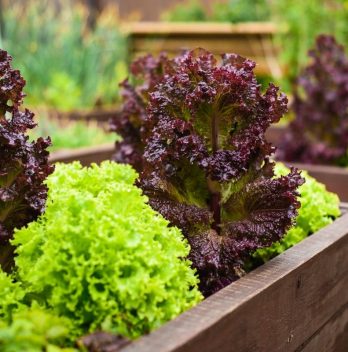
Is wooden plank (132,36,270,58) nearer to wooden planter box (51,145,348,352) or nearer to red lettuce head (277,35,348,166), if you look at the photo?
red lettuce head (277,35,348,166)

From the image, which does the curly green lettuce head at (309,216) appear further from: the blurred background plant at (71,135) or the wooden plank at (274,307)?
the blurred background plant at (71,135)

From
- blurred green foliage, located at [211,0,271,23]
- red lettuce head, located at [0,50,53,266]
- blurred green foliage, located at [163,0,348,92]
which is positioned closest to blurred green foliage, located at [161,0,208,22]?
blurred green foliage, located at [211,0,271,23]

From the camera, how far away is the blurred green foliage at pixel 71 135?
5020 mm

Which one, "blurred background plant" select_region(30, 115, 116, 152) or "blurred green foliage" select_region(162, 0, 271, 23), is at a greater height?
"blurred green foliage" select_region(162, 0, 271, 23)

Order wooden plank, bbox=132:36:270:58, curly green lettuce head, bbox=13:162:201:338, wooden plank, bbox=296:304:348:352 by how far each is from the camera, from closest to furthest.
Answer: curly green lettuce head, bbox=13:162:201:338, wooden plank, bbox=296:304:348:352, wooden plank, bbox=132:36:270:58

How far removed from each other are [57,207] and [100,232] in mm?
260

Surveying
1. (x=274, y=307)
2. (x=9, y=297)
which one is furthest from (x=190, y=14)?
(x=9, y=297)

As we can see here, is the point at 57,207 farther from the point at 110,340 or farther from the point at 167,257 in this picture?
the point at 110,340

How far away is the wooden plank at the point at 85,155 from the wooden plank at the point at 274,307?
188 cm

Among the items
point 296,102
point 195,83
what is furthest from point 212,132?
point 296,102

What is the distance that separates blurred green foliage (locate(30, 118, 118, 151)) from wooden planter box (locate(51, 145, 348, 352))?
Answer: 8.88 ft

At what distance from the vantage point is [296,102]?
15.7 feet

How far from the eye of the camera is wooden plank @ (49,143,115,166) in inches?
157

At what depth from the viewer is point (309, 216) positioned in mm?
2588
